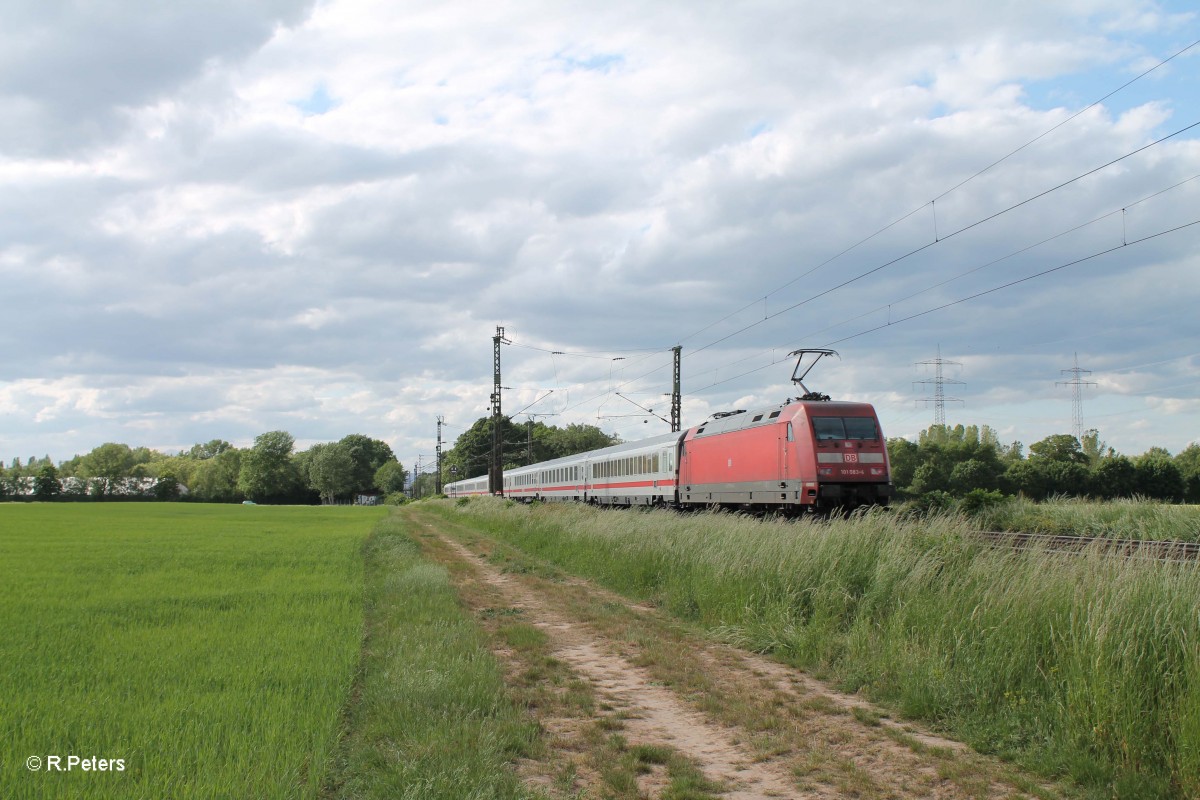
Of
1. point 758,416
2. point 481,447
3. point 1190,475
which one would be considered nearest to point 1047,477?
point 1190,475

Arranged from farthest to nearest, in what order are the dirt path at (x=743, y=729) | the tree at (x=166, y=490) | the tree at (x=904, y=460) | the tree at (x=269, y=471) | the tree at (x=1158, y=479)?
1. the tree at (x=269, y=471)
2. the tree at (x=166, y=490)
3. the tree at (x=904, y=460)
4. the tree at (x=1158, y=479)
5. the dirt path at (x=743, y=729)

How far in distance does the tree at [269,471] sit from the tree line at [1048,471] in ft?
319

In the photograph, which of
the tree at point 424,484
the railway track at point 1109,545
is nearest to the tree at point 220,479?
the tree at point 424,484

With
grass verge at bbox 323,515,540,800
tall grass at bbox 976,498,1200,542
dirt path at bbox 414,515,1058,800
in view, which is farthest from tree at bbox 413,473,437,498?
dirt path at bbox 414,515,1058,800

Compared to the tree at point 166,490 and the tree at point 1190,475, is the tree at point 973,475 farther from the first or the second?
the tree at point 166,490

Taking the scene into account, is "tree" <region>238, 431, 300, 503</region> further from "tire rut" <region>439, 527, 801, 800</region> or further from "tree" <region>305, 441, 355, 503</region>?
"tire rut" <region>439, 527, 801, 800</region>

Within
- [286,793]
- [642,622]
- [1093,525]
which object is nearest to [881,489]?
[1093,525]

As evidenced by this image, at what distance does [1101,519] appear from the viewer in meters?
23.1

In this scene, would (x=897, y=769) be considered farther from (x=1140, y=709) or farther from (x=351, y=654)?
(x=351, y=654)

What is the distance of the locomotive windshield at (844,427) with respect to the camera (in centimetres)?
2153

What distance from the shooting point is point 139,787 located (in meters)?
4.94

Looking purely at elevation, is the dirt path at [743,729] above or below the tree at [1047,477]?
below

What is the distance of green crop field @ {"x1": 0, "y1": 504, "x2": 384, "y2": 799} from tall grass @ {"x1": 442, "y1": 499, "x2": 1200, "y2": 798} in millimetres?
4690

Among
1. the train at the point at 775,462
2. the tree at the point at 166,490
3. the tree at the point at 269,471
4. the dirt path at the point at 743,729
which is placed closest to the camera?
the dirt path at the point at 743,729
